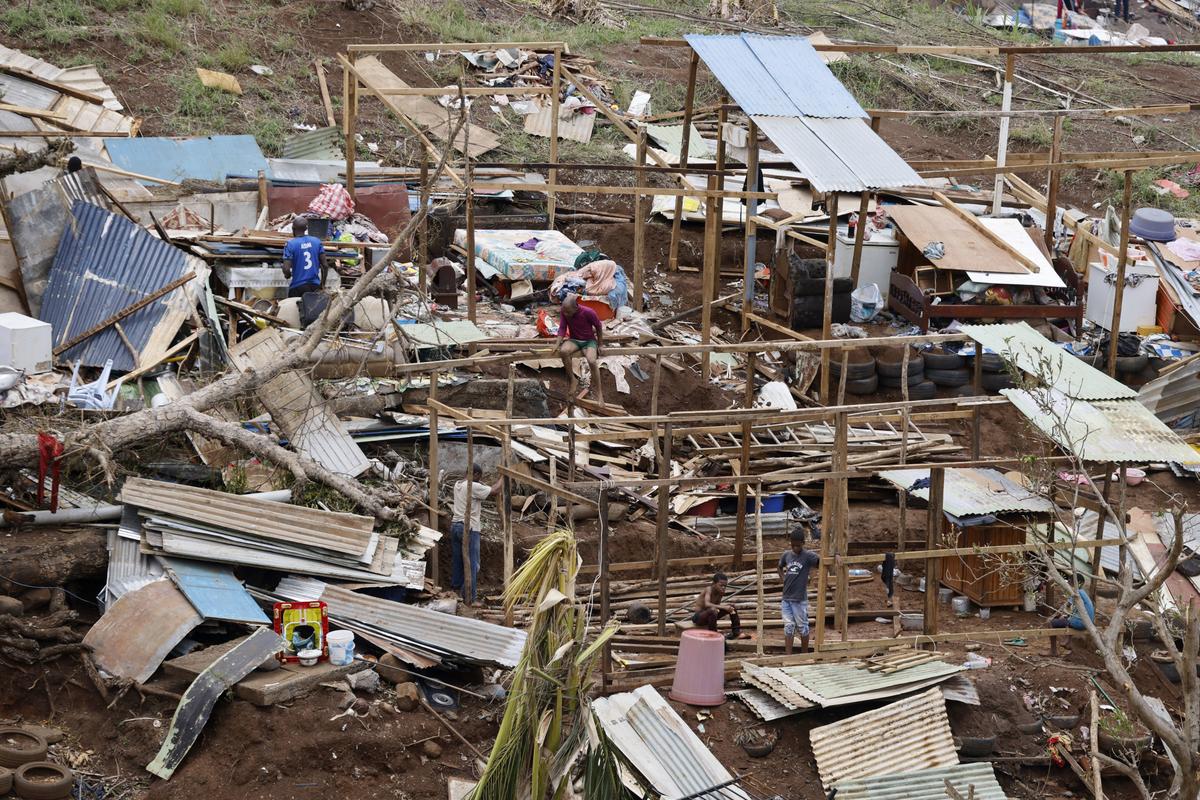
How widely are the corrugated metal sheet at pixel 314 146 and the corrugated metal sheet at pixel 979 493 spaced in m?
11.0

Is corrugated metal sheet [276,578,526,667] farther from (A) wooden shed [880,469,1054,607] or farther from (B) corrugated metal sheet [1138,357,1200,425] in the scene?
(B) corrugated metal sheet [1138,357,1200,425]

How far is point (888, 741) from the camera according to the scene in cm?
1212

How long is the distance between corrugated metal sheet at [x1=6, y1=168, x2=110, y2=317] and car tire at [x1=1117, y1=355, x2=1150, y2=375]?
45.1 feet

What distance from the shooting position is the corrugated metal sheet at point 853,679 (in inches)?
480

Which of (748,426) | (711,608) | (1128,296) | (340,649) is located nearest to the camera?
(340,649)

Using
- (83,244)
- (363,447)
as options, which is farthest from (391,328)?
(83,244)

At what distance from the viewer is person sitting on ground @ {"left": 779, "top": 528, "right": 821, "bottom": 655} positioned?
12.6 metres

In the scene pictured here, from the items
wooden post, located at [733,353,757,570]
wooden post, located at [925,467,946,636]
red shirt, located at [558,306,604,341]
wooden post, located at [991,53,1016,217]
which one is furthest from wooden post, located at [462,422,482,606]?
wooden post, located at [991,53,1016,217]

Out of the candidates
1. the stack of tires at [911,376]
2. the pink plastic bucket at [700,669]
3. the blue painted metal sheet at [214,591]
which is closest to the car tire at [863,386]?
the stack of tires at [911,376]

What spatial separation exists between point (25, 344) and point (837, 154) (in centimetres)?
984

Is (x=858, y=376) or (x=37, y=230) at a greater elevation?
(x=37, y=230)

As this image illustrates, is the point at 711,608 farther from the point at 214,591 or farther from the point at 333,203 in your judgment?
the point at 333,203

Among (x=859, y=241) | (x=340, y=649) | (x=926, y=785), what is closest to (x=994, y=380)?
(x=859, y=241)

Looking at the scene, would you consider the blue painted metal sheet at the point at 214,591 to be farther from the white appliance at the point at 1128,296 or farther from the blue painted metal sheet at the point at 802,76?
the white appliance at the point at 1128,296
